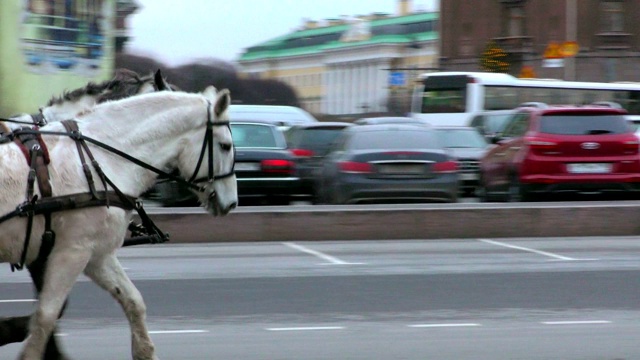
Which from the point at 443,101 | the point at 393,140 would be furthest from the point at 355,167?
the point at 443,101

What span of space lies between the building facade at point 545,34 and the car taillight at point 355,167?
4837 cm

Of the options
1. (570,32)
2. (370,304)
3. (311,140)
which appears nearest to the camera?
(370,304)

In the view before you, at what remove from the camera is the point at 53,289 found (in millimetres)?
6418

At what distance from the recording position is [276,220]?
56.6 feet

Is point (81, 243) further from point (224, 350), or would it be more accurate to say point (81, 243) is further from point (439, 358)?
point (439, 358)

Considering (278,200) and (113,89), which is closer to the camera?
(113,89)

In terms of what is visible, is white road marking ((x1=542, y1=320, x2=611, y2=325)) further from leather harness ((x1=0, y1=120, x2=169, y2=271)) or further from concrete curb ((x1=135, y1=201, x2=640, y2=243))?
concrete curb ((x1=135, y1=201, x2=640, y2=243))

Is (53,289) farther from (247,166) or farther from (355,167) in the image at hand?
(247,166)

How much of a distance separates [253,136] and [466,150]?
246 inches

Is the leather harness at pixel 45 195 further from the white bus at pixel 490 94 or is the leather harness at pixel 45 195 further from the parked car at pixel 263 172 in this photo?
the white bus at pixel 490 94

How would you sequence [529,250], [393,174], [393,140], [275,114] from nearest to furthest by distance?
1. [529,250]
2. [393,174]
3. [393,140]
4. [275,114]

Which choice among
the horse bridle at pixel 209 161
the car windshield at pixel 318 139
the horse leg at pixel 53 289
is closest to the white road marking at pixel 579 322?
the horse bridle at pixel 209 161

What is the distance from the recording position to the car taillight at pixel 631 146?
20.2 meters

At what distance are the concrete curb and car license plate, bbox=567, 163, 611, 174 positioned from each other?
7.04 feet
